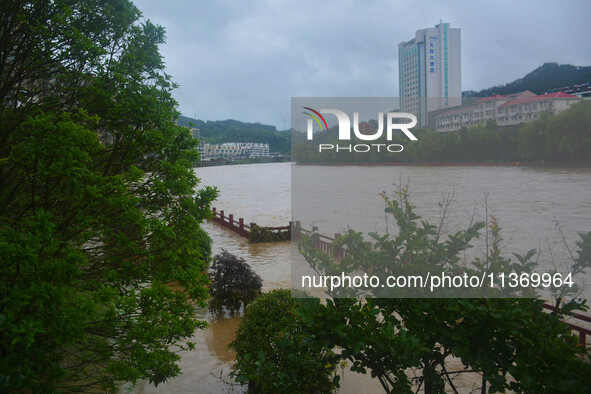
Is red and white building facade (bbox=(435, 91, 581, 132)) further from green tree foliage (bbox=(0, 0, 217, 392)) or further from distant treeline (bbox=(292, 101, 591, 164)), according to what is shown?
green tree foliage (bbox=(0, 0, 217, 392))

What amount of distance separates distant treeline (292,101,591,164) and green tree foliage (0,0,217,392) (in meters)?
1.31

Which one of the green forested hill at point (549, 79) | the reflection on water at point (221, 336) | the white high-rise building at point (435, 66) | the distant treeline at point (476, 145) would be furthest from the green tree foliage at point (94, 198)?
the green forested hill at point (549, 79)

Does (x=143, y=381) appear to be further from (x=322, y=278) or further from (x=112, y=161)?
(x=322, y=278)

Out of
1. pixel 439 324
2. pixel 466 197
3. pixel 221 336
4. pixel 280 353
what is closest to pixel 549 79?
pixel 466 197

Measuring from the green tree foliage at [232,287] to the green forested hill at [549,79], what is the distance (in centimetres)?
533

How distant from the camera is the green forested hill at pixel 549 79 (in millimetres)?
3120

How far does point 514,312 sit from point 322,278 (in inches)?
45.7

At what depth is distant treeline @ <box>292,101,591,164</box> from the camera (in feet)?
9.48

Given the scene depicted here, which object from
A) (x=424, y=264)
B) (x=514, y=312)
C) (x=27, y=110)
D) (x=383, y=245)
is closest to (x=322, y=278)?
(x=383, y=245)

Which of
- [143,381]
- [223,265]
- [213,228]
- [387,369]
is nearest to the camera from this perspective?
[387,369]

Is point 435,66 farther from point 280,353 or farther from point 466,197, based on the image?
point 280,353

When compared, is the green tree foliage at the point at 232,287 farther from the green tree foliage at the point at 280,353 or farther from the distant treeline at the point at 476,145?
the distant treeline at the point at 476,145

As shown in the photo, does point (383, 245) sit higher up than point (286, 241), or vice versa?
point (383, 245)

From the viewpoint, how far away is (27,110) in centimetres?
388
